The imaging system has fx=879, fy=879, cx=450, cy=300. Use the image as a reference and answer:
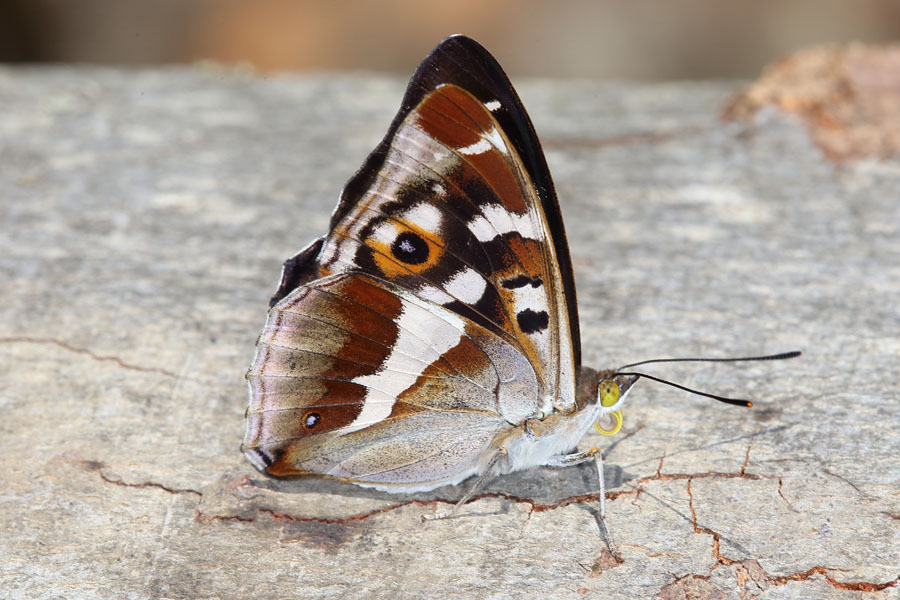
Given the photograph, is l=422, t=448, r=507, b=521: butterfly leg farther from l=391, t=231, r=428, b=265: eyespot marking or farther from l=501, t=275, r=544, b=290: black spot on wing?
l=391, t=231, r=428, b=265: eyespot marking

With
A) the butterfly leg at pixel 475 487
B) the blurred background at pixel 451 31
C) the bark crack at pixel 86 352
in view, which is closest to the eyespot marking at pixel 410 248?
the butterfly leg at pixel 475 487

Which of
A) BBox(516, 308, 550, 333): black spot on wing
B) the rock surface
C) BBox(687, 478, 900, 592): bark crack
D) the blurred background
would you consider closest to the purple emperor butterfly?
BBox(516, 308, 550, 333): black spot on wing

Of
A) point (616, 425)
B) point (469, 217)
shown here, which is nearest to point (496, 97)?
point (469, 217)

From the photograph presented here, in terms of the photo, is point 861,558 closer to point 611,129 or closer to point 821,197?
point 821,197

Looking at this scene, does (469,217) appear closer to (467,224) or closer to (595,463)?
(467,224)

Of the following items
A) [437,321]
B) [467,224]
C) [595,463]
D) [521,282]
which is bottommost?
[595,463]

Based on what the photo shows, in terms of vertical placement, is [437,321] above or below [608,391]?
above
